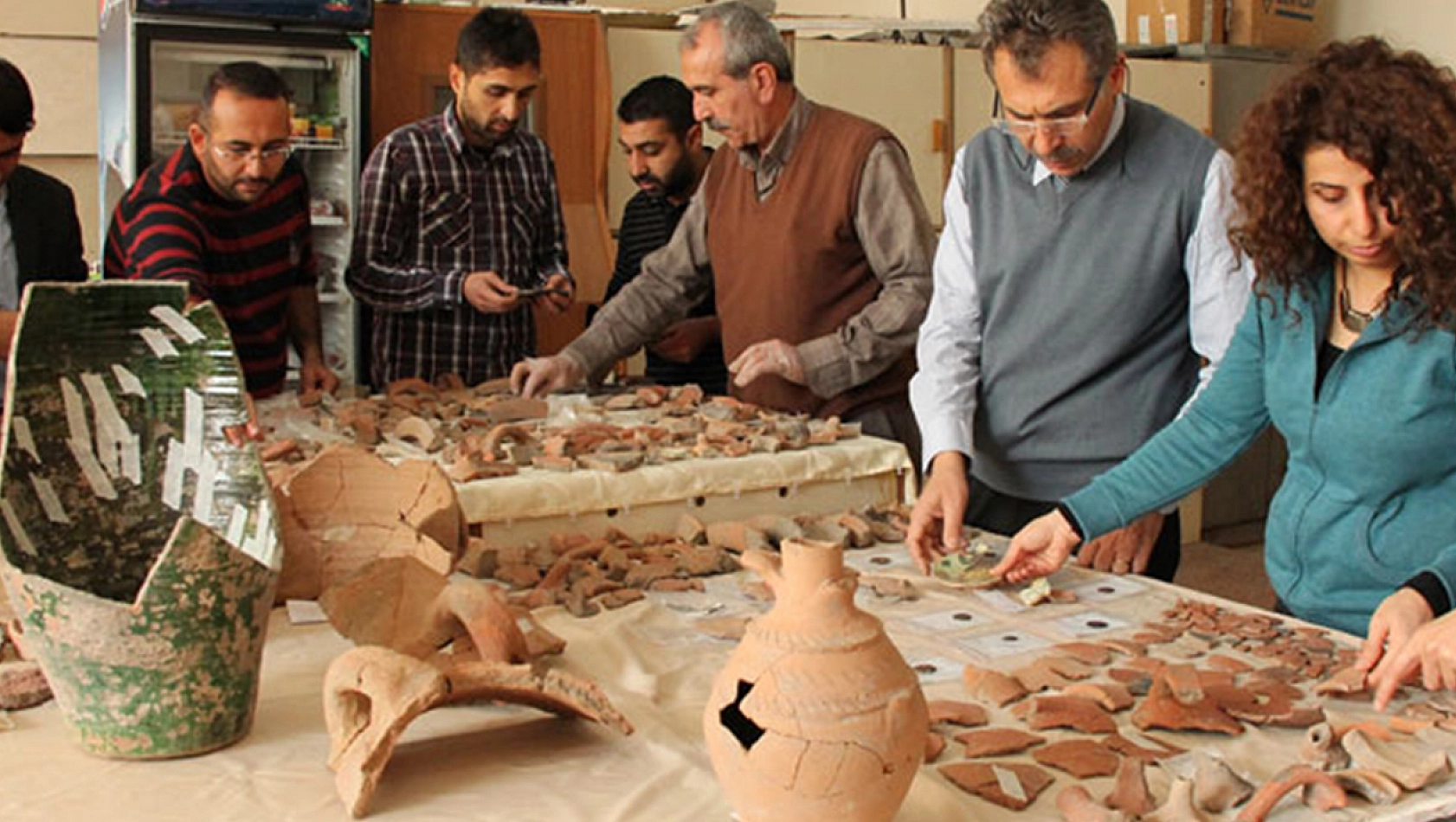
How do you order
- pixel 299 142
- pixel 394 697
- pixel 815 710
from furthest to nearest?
pixel 299 142
pixel 394 697
pixel 815 710

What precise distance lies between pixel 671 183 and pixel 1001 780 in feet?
9.92

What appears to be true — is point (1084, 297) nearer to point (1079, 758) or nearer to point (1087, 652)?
point (1087, 652)

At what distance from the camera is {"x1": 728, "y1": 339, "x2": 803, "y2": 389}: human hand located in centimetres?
309

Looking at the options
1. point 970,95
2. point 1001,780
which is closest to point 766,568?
point 1001,780

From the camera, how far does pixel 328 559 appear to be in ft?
6.28

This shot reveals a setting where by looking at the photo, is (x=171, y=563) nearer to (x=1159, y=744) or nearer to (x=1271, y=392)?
(x=1159, y=744)

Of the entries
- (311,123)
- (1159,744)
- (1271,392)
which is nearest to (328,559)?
(1159,744)

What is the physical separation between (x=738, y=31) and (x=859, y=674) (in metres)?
2.38

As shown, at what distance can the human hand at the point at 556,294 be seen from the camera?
3.84m

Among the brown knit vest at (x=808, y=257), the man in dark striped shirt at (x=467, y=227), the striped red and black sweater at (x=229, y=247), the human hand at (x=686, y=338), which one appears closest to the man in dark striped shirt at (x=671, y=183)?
the human hand at (x=686, y=338)

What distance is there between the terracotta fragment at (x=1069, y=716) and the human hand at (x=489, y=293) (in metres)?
2.33

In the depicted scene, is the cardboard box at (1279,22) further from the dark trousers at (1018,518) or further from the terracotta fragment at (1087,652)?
the terracotta fragment at (1087,652)

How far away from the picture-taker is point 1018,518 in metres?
2.78

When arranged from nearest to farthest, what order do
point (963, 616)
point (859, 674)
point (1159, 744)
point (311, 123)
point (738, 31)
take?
point (859, 674)
point (1159, 744)
point (963, 616)
point (738, 31)
point (311, 123)
